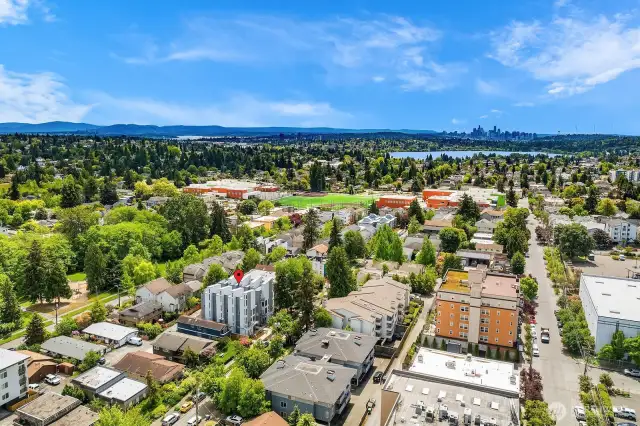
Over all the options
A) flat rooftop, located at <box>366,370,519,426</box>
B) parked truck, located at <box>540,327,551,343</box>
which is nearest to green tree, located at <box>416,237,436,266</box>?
parked truck, located at <box>540,327,551,343</box>

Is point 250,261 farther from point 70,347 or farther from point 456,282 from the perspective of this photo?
point 456,282

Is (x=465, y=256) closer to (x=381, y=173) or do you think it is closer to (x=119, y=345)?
(x=119, y=345)

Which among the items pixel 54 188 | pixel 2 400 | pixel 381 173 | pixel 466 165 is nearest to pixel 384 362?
pixel 2 400

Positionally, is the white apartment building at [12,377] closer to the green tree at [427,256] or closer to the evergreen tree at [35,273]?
the evergreen tree at [35,273]

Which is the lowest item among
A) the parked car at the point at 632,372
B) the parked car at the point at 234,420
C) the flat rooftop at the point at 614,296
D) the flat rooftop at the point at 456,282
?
the parked car at the point at 234,420

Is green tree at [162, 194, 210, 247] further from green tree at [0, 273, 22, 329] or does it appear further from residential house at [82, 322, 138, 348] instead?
residential house at [82, 322, 138, 348]

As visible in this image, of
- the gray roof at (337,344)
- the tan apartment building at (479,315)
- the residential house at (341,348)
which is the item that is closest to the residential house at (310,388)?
the residential house at (341,348)
